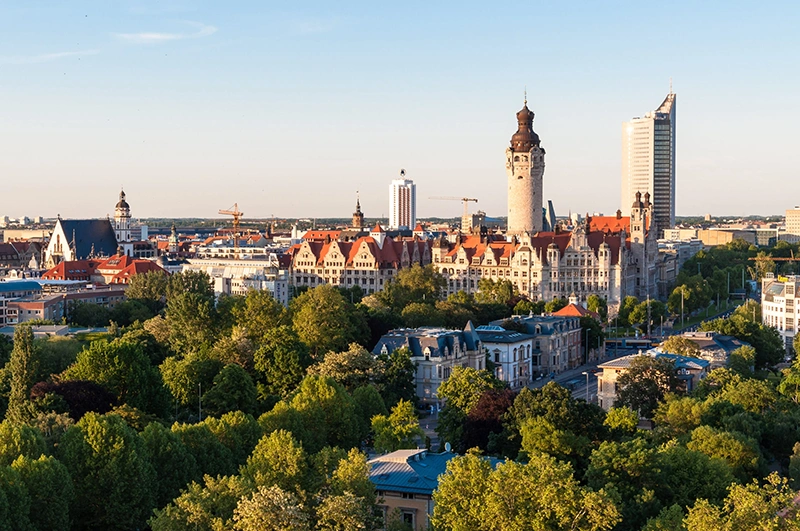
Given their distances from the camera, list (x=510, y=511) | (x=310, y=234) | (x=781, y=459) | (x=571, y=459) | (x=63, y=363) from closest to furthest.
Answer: (x=510, y=511) < (x=571, y=459) < (x=781, y=459) < (x=63, y=363) < (x=310, y=234)

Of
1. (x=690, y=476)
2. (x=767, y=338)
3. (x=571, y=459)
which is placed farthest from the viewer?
(x=767, y=338)

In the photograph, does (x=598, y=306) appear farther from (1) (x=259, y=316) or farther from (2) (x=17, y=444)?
(2) (x=17, y=444)

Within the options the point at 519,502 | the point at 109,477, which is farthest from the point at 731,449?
the point at 109,477

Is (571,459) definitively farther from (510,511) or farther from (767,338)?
(767,338)

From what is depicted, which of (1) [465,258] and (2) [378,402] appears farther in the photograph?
(1) [465,258]

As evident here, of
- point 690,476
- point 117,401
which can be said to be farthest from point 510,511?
point 117,401

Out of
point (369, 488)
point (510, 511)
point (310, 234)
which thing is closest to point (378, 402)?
point (369, 488)

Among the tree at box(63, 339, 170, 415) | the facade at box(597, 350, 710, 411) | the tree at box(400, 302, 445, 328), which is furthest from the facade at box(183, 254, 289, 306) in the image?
the tree at box(63, 339, 170, 415)
